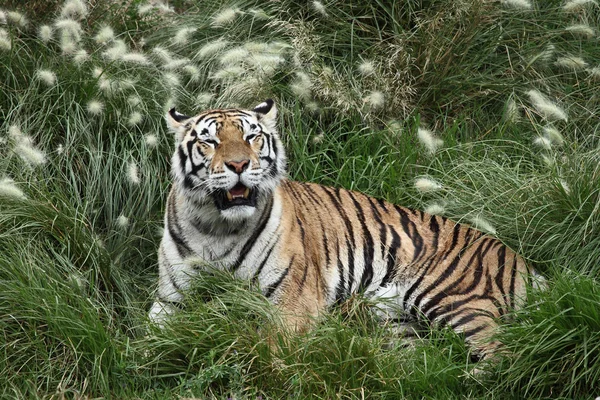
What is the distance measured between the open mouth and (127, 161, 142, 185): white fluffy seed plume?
0.95 metres

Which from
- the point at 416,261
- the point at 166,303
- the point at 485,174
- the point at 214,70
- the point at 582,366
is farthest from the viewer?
the point at 214,70

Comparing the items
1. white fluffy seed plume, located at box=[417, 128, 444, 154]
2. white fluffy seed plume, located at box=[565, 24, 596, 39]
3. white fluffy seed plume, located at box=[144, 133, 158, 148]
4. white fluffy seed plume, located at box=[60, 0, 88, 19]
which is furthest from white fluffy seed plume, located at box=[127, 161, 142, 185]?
white fluffy seed plume, located at box=[565, 24, 596, 39]

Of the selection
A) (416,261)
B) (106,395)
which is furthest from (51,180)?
(416,261)

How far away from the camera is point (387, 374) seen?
5773 millimetres

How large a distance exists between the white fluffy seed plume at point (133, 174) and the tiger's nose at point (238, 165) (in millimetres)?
1046

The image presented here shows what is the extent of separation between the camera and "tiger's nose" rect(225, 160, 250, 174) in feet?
20.9

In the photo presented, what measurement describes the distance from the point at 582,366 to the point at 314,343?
4.68 feet

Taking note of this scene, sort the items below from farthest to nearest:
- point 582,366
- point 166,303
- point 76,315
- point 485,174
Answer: point 485,174 → point 166,303 → point 76,315 → point 582,366

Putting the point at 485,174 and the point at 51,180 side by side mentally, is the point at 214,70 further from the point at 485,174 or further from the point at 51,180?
the point at 485,174

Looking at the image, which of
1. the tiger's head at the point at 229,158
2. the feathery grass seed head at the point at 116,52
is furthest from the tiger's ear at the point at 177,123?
the feathery grass seed head at the point at 116,52

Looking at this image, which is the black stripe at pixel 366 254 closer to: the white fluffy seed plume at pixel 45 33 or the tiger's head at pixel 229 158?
the tiger's head at pixel 229 158

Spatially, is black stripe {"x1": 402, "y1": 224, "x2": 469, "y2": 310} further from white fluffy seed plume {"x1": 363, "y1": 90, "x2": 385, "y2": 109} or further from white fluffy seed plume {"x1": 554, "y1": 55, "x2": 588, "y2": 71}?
white fluffy seed plume {"x1": 554, "y1": 55, "x2": 588, "y2": 71}

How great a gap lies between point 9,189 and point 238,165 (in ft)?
4.74

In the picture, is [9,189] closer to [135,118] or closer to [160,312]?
[160,312]
